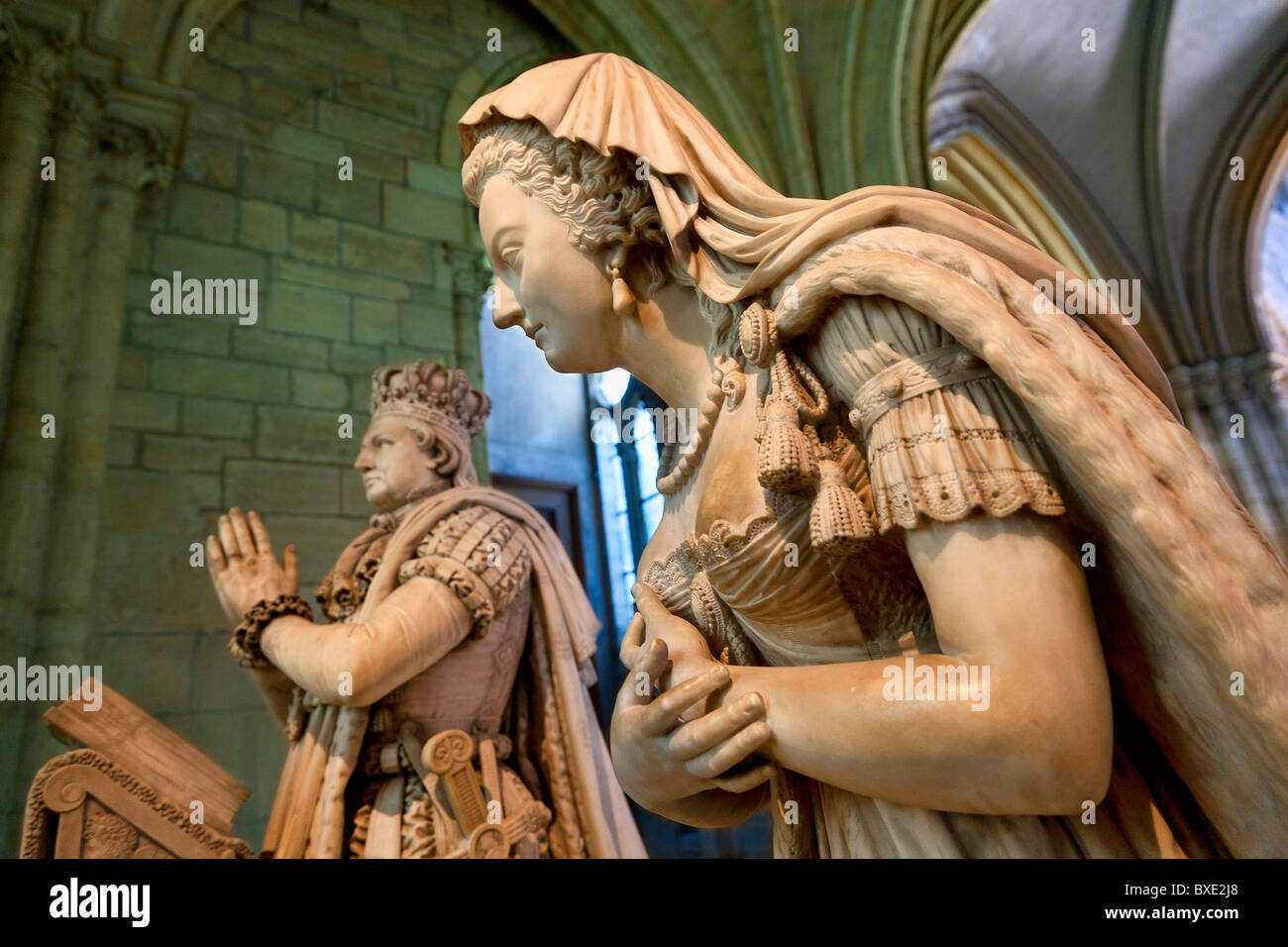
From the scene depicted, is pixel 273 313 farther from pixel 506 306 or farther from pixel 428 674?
pixel 506 306

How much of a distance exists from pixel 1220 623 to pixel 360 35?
6097 mm

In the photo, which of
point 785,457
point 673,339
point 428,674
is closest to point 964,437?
point 785,457

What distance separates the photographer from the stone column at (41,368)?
11.1ft

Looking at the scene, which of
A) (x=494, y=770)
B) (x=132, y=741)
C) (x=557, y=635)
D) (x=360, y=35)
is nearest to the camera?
(x=132, y=741)

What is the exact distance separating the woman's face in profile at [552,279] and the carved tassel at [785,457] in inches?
15.6

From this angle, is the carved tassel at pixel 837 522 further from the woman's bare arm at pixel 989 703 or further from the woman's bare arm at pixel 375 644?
the woman's bare arm at pixel 375 644

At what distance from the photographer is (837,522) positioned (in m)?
0.86

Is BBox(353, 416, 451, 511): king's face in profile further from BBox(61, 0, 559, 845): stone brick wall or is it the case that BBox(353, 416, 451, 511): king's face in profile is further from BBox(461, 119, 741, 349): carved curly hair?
BBox(61, 0, 559, 845): stone brick wall

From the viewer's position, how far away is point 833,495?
0.88 m

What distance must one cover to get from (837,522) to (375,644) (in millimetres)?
1572

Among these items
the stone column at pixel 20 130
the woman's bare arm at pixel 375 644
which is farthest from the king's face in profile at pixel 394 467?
the stone column at pixel 20 130

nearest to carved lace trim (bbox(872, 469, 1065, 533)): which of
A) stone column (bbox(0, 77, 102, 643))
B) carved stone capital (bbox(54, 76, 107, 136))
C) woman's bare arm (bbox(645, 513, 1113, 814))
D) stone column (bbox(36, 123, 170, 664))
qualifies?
woman's bare arm (bbox(645, 513, 1113, 814))
